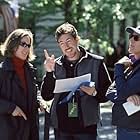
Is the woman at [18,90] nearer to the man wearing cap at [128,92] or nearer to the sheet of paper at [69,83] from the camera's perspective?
the sheet of paper at [69,83]

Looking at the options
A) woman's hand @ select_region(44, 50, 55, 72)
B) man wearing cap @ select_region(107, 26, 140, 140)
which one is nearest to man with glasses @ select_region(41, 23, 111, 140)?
woman's hand @ select_region(44, 50, 55, 72)

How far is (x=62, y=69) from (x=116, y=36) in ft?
83.2

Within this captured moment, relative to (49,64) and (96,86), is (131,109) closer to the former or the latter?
(96,86)

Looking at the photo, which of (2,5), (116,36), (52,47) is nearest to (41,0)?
(2,5)

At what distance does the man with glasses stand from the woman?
279mm

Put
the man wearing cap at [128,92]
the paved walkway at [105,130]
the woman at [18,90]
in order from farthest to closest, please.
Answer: the paved walkway at [105,130] < the woman at [18,90] < the man wearing cap at [128,92]

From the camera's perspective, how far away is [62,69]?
→ 549 cm

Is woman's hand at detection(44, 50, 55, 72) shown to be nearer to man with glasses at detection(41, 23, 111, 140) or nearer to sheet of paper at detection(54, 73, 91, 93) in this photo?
man with glasses at detection(41, 23, 111, 140)

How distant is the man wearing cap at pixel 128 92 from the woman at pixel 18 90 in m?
1.09

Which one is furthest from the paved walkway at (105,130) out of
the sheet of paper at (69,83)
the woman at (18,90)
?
the sheet of paper at (69,83)

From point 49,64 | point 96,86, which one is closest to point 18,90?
point 49,64

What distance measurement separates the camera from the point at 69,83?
5406 mm

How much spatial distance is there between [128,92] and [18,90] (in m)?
1.35

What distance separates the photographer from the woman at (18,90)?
5484mm
